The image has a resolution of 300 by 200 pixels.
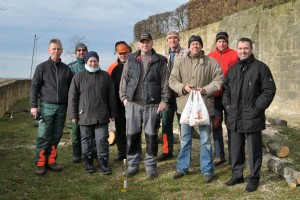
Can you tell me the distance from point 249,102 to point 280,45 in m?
5.63

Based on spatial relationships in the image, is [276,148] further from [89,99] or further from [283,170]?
[89,99]

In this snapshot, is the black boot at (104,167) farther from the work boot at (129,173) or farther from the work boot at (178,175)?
the work boot at (178,175)

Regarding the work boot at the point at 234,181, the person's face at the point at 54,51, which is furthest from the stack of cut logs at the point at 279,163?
the person's face at the point at 54,51

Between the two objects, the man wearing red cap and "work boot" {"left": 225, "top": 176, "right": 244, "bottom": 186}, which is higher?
the man wearing red cap

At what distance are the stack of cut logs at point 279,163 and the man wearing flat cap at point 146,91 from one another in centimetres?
174

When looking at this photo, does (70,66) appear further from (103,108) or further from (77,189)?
(77,189)

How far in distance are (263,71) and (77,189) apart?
2.91m

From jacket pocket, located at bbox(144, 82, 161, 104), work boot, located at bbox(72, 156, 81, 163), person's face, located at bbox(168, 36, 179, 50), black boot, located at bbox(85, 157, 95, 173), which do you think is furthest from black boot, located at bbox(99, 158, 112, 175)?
person's face, located at bbox(168, 36, 179, 50)

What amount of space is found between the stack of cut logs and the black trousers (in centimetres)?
47

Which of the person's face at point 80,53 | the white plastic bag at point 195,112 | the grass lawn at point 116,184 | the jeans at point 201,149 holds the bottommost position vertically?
the grass lawn at point 116,184

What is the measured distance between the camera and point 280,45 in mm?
9914

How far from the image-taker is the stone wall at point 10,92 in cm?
1311

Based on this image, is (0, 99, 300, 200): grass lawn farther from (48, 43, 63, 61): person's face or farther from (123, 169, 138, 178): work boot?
(48, 43, 63, 61): person's face

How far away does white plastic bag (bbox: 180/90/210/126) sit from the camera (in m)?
5.21
